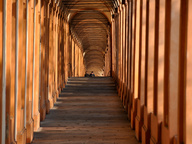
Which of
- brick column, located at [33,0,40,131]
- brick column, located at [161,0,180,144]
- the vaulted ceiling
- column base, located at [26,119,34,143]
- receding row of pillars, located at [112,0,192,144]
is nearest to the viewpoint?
receding row of pillars, located at [112,0,192,144]

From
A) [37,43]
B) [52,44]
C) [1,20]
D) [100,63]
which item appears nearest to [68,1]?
[52,44]

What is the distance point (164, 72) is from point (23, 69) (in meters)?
3.19

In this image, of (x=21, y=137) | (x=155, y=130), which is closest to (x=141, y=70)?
(x=155, y=130)

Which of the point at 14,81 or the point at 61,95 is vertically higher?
the point at 14,81

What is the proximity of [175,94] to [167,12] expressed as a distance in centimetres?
138

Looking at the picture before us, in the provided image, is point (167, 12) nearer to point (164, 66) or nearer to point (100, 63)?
point (164, 66)

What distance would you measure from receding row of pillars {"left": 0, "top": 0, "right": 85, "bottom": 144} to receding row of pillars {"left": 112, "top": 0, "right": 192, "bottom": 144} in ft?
8.73

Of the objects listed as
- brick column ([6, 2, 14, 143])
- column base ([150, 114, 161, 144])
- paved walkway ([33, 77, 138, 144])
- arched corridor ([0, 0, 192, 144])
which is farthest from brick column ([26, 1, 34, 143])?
column base ([150, 114, 161, 144])

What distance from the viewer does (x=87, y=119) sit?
8.76 m

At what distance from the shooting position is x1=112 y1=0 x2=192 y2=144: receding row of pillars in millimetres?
3681

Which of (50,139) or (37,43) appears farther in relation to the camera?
(37,43)

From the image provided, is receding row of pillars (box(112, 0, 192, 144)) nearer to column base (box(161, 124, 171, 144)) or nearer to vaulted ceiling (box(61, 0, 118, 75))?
column base (box(161, 124, 171, 144))

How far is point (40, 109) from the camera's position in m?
8.48

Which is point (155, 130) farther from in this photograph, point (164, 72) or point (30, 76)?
point (30, 76)
